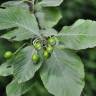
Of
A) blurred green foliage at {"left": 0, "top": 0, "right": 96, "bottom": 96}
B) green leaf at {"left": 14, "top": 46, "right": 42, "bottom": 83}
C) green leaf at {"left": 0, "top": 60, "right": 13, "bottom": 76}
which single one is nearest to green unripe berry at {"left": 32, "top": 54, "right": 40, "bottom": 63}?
green leaf at {"left": 14, "top": 46, "right": 42, "bottom": 83}

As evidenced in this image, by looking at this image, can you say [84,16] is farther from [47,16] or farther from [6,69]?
[6,69]

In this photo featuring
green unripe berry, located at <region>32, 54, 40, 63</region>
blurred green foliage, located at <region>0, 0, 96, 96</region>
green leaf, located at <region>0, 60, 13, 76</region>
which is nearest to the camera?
green unripe berry, located at <region>32, 54, 40, 63</region>

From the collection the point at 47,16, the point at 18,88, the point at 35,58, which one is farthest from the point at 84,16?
the point at 35,58

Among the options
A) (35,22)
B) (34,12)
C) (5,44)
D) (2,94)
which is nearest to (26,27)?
(35,22)

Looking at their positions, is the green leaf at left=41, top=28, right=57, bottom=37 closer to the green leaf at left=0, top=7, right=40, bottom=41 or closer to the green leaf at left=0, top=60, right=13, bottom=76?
the green leaf at left=0, top=7, right=40, bottom=41

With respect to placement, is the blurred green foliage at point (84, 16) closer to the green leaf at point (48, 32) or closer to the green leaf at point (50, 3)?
the green leaf at point (50, 3)

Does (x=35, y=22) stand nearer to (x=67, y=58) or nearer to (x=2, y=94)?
→ (x=67, y=58)

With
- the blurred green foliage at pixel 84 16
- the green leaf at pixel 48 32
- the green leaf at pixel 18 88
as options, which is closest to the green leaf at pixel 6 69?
the green leaf at pixel 18 88
